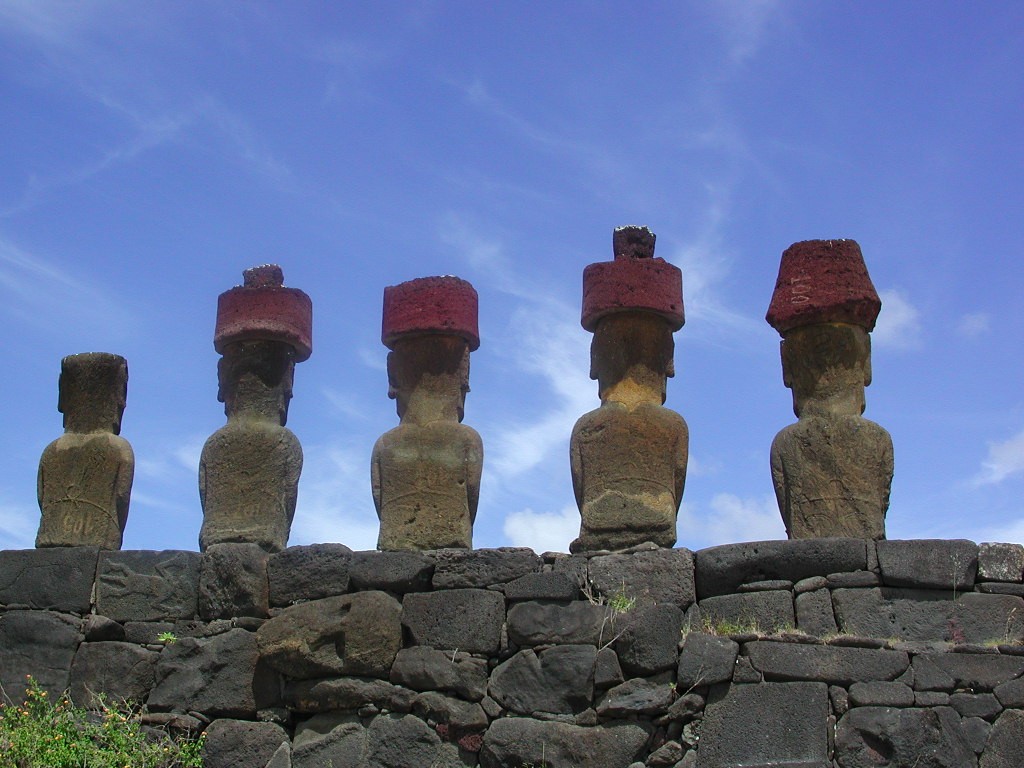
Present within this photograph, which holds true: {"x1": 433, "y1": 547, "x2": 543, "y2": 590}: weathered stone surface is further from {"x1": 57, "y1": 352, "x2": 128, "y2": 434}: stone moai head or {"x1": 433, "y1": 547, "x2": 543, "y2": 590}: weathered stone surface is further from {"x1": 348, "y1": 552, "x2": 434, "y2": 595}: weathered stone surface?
{"x1": 57, "y1": 352, "x2": 128, "y2": 434}: stone moai head

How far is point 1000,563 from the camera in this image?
328 inches

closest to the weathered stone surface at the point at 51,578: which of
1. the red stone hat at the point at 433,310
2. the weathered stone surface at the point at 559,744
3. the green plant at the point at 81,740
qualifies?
the green plant at the point at 81,740

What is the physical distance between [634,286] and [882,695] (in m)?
2.84

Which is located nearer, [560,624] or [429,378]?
[560,624]

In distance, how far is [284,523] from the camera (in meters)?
9.38

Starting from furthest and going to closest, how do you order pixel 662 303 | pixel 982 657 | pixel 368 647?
pixel 662 303 → pixel 368 647 → pixel 982 657

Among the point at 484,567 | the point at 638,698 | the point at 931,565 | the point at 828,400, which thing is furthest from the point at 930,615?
the point at 484,567

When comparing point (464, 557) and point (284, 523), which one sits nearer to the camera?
point (464, 557)

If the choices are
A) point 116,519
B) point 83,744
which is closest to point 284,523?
point 116,519

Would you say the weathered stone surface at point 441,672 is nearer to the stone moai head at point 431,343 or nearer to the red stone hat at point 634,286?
the stone moai head at point 431,343

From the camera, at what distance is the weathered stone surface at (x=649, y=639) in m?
8.30

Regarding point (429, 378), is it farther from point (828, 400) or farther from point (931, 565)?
point (931, 565)

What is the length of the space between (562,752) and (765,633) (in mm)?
1243

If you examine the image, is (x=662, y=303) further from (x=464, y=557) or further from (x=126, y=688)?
(x=126, y=688)
